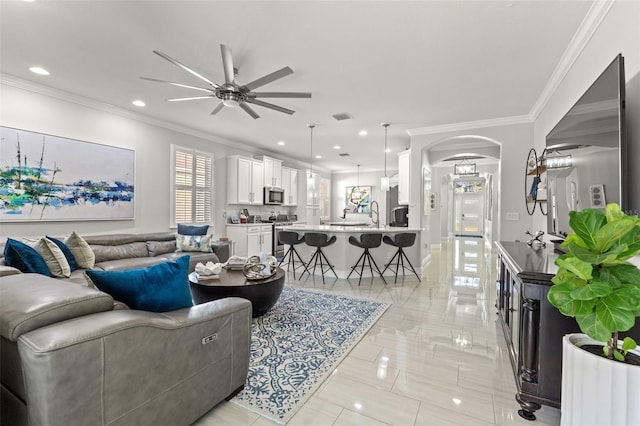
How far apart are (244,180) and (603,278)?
21.0 ft

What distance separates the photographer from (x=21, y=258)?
263 cm

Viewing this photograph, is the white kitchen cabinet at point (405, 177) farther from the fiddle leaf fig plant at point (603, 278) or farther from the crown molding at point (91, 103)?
the fiddle leaf fig plant at point (603, 278)

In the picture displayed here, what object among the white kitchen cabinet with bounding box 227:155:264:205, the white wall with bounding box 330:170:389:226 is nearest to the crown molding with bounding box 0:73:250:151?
the white kitchen cabinet with bounding box 227:155:264:205

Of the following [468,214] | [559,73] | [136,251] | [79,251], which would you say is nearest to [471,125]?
[559,73]

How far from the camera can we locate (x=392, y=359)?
7.93 feet

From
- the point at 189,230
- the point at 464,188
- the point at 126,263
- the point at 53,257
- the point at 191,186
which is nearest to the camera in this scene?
the point at 53,257

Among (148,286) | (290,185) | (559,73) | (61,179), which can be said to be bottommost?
(148,286)

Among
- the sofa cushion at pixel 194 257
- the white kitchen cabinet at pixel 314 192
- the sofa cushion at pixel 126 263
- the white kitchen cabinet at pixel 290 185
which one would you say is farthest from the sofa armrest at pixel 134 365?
the white kitchen cabinet at pixel 314 192

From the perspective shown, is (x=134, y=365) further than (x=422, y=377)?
No

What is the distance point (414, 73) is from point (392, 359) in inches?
118

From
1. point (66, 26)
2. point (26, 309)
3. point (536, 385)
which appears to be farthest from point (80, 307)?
point (66, 26)

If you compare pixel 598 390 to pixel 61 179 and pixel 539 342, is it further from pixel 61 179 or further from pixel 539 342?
pixel 61 179

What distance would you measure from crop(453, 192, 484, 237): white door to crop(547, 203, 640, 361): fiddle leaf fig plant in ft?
46.7

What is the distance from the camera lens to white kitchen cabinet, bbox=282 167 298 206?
8.33m
